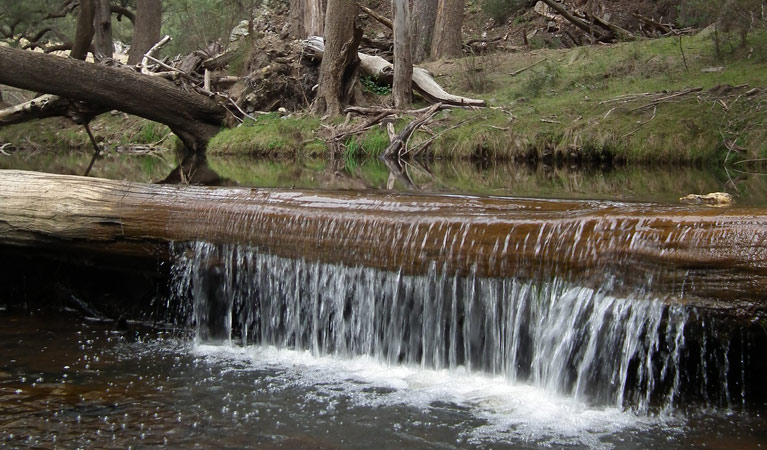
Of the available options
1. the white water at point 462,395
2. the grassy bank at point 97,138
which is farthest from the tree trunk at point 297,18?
the white water at point 462,395

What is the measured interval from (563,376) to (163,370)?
95.1 inches

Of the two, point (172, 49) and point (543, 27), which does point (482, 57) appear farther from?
point (172, 49)

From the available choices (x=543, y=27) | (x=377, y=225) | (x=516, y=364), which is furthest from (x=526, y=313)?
(x=543, y=27)

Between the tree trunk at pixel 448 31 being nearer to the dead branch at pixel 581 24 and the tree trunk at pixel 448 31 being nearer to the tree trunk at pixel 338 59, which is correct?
the dead branch at pixel 581 24

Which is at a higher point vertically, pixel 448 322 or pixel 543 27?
pixel 543 27

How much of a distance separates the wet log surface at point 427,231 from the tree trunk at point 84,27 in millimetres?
13523

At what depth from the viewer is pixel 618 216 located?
4.46 m

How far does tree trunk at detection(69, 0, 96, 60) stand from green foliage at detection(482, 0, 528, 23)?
31.3 feet

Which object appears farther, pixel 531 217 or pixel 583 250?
pixel 531 217

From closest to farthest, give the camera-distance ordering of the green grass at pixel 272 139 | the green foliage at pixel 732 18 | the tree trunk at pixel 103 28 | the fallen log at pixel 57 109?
the green foliage at pixel 732 18
the fallen log at pixel 57 109
the green grass at pixel 272 139
the tree trunk at pixel 103 28

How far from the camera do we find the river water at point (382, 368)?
3887 mm

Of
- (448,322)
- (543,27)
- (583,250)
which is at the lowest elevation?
(448,322)

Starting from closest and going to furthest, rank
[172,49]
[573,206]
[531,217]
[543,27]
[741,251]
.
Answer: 1. [741,251]
2. [531,217]
3. [573,206]
4. [543,27]
5. [172,49]

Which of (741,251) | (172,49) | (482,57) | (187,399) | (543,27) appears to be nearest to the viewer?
(741,251)
